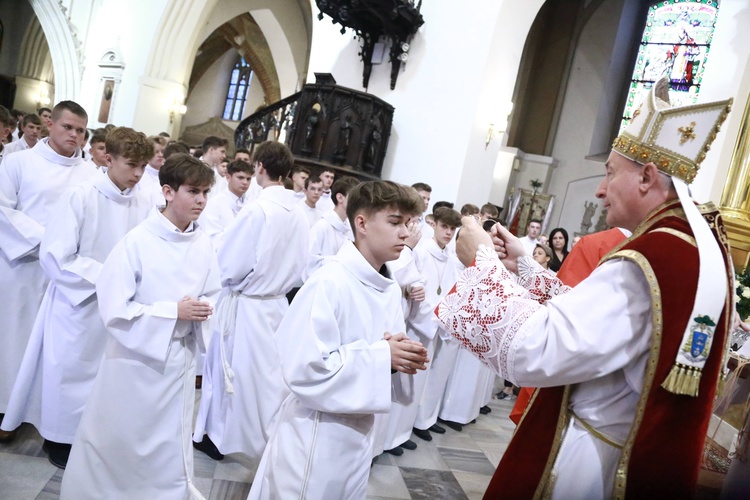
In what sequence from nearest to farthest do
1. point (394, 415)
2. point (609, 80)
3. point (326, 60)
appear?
point (394, 415) < point (326, 60) < point (609, 80)

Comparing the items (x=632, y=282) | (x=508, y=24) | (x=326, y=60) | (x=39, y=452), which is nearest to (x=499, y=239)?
(x=632, y=282)

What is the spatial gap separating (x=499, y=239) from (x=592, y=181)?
48.5 feet

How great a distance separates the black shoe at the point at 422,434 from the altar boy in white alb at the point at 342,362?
2.81m

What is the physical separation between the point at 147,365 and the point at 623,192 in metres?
2.18

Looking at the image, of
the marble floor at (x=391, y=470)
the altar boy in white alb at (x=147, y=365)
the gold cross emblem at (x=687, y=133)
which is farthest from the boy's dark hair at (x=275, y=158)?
the gold cross emblem at (x=687, y=133)

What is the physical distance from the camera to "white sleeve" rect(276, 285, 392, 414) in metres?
2.04

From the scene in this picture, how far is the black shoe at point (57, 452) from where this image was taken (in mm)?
→ 3244

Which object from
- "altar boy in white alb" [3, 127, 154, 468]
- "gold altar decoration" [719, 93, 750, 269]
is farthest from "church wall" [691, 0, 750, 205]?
"altar boy in white alb" [3, 127, 154, 468]

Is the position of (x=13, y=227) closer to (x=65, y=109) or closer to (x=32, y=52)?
(x=65, y=109)

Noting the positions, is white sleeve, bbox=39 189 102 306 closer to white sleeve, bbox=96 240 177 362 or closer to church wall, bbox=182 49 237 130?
white sleeve, bbox=96 240 177 362

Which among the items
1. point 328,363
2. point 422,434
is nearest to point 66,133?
point 328,363

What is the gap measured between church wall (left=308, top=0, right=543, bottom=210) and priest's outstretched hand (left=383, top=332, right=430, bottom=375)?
6921 mm

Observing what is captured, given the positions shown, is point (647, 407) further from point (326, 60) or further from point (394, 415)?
point (326, 60)

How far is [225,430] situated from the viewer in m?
3.81
